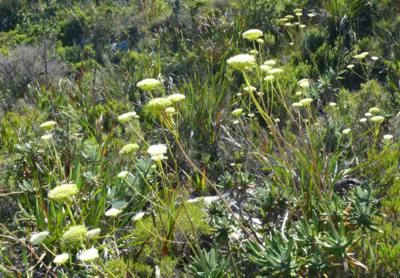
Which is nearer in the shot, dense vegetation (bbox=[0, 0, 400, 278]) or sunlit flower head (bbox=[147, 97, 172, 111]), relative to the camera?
sunlit flower head (bbox=[147, 97, 172, 111])

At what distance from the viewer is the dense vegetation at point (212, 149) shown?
3047mm

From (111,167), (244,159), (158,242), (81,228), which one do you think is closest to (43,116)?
(111,167)

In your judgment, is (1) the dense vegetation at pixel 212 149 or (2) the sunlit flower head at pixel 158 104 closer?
(2) the sunlit flower head at pixel 158 104

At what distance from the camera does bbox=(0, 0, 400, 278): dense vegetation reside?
3.05 metres

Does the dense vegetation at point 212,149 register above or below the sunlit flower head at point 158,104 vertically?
below

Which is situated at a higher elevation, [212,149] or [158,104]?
[158,104]

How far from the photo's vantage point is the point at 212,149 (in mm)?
5547

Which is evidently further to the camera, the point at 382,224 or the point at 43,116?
Result: the point at 43,116

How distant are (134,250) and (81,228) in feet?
4.19

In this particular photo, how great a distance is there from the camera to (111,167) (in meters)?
4.84

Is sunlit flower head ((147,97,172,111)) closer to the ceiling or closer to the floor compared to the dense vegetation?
closer to the ceiling

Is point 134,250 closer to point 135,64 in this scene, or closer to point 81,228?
point 81,228

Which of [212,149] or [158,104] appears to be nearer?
[158,104]

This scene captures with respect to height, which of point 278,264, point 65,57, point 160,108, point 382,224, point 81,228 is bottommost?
point 65,57
